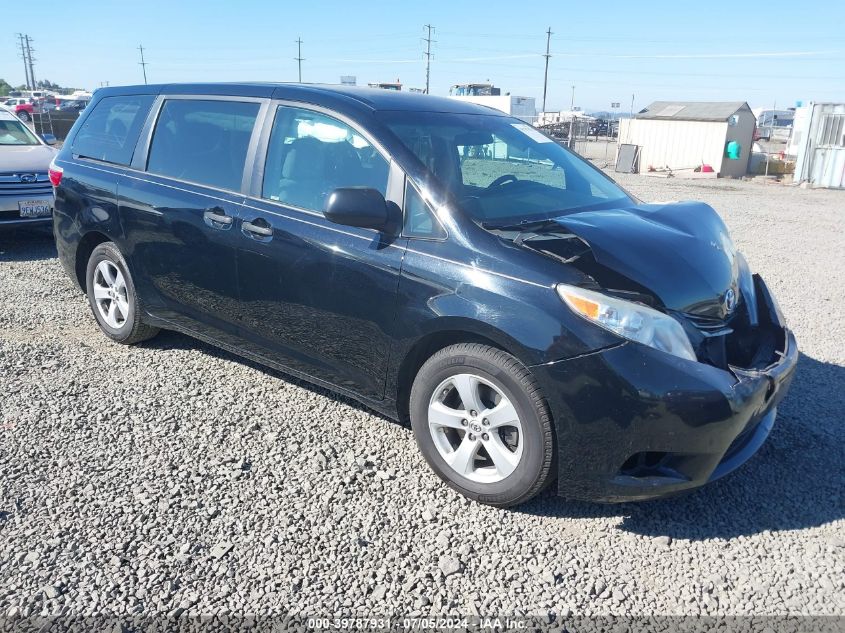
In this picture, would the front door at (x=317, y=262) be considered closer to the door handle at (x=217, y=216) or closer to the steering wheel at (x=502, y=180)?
the door handle at (x=217, y=216)

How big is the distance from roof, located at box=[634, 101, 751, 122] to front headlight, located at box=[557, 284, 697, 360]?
23.3 metres

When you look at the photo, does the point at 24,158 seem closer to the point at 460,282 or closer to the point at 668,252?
the point at 460,282

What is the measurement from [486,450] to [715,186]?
1947 centimetres

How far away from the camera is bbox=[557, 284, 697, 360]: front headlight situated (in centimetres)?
277

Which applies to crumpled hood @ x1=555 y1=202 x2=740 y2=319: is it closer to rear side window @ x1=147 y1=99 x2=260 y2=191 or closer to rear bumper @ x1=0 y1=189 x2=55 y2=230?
rear side window @ x1=147 y1=99 x2=260 y2=191

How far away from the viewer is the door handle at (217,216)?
3938 mm

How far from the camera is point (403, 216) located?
10.9 feet

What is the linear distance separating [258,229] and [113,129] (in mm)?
2005

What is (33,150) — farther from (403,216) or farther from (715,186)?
(715,186)

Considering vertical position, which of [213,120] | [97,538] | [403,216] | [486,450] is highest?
[213,120]

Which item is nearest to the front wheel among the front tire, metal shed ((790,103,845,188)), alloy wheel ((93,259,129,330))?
the front tire

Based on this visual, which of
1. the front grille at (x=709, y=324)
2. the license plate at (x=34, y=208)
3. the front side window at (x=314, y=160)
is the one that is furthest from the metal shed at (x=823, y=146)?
the front side window at (x=314, y=160)

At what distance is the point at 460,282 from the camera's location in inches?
121

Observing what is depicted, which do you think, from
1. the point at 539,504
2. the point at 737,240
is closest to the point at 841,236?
the point at 737,240
